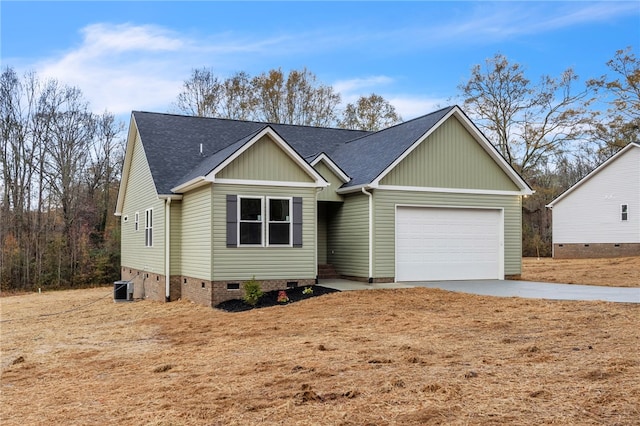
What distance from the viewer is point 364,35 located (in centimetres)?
1795

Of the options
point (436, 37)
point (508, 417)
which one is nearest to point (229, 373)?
point (508, 417)

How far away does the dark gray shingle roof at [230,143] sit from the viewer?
57.7 ft

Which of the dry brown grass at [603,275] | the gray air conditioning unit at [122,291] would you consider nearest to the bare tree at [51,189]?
the gray air conditioning unit at [122,291]

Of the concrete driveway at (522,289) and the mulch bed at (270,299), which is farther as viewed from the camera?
the mulch bed at (270,299)

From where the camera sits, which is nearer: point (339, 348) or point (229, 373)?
point (229, 373)

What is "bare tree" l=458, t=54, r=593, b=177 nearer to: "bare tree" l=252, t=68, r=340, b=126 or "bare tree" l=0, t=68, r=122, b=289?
"bare tree" l=252, t=68, r=340, b=126

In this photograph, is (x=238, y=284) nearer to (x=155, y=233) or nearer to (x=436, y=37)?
(x=155, y=233)

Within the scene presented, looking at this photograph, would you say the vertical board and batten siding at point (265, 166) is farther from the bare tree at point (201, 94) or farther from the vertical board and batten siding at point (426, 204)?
the bare tree at point (201, 94)

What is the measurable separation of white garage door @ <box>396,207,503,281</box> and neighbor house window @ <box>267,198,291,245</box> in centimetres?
362

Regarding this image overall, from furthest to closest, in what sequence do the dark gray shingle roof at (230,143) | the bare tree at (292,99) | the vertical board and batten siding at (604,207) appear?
the bare tree at (292,99) → the vertical board and batten siding at (604,207) → the dark gray shingle roof at (230,143)

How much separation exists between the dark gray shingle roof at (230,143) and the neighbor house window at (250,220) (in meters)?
1.26

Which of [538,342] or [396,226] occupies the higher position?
[396,226]

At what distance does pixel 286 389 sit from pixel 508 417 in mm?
2443

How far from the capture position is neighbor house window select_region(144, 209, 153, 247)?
19.4 meters
